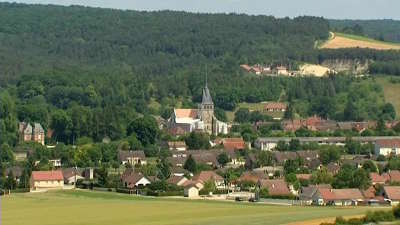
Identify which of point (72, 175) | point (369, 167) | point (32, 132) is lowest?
point (72, 175)

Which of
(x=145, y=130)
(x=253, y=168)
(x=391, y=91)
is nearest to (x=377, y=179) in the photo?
(x=253, y=168)

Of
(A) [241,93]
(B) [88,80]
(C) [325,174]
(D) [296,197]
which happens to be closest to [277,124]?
(A) [241,93]

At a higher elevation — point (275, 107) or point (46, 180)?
point (275, 107)

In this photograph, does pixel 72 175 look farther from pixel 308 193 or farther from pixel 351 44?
pixel 351 44

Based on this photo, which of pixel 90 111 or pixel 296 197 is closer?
pixel 296 197

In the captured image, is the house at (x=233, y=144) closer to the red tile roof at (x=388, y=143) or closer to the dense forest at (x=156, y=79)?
the dense forest at (x=156, y=79)

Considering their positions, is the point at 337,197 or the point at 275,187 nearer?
the point at 337,197

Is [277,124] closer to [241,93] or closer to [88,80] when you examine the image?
[241,93]
